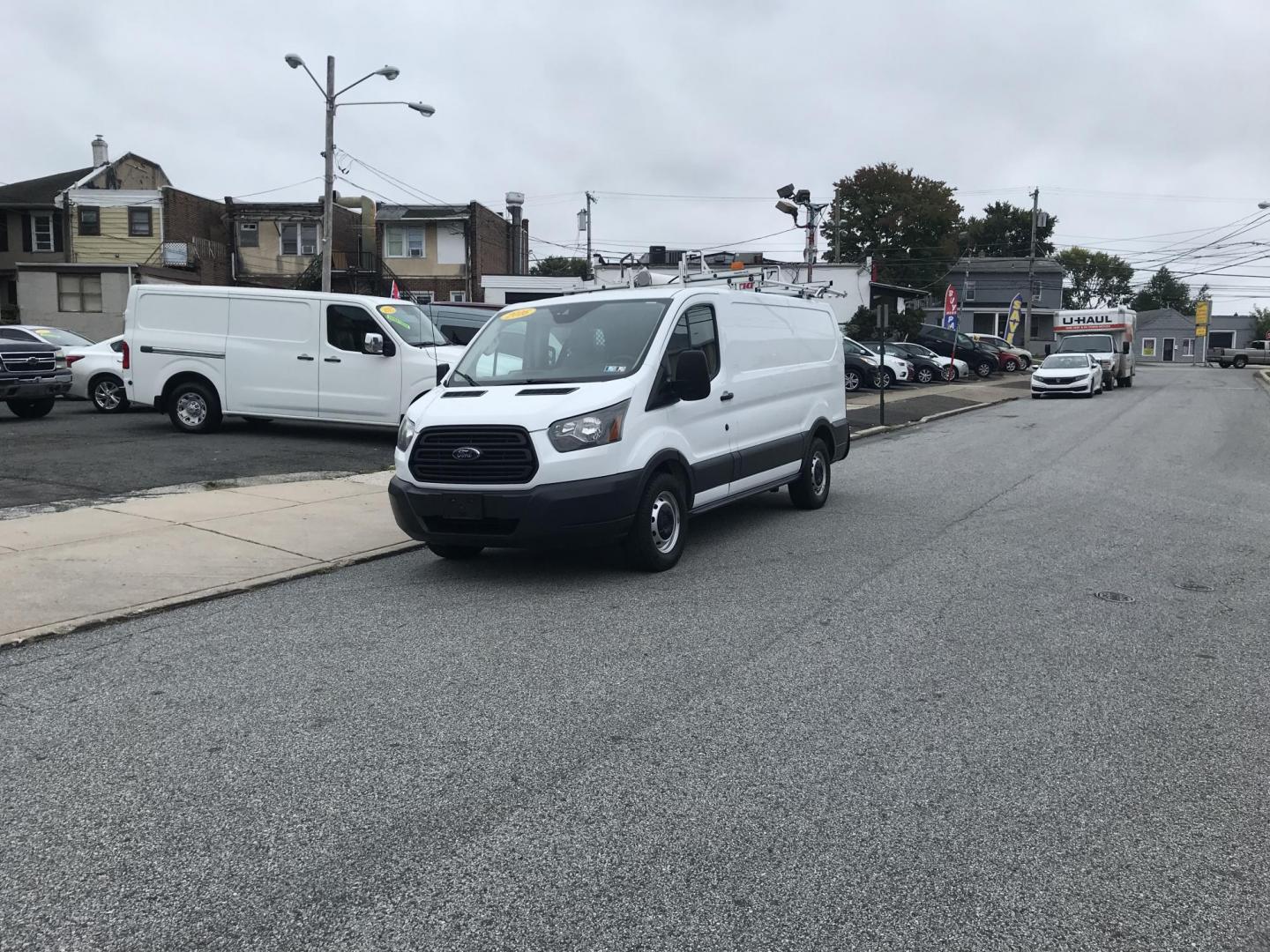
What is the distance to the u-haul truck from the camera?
3776cm

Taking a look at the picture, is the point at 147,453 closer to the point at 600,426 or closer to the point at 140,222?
the point at 600,426

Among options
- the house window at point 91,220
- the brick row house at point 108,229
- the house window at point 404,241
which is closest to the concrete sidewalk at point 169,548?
the brick row house at point 108,229

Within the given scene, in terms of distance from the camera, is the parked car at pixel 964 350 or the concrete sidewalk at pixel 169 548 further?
the parked car at pixel 964 350

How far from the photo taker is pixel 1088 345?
3869cm

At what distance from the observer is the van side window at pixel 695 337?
799 centimetres

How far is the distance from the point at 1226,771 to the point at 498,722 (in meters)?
2.97

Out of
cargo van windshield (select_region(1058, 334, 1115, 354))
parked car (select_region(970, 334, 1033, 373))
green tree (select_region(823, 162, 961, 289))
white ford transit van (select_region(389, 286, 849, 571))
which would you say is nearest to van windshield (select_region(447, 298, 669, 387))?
white ford transit van (select_region(389, 286, 849, 571))

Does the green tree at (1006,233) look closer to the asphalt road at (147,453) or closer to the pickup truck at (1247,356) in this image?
the pickup truck at (1247,356)

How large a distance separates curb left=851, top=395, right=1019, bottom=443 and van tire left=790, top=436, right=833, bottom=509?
294 inches

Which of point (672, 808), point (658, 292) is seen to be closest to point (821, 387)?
point (658, 292)

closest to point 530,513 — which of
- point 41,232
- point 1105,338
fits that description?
point 1105,338

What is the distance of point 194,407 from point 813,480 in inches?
369

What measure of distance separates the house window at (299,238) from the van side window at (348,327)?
34252 millimetres

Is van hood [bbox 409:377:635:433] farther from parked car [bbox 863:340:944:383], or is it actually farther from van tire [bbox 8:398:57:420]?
parked car [bbox 863:340:944:383]
